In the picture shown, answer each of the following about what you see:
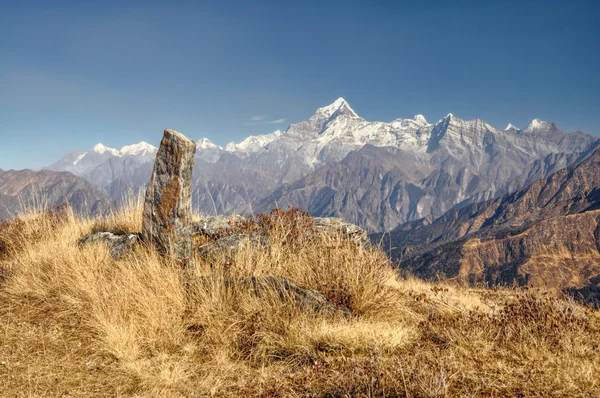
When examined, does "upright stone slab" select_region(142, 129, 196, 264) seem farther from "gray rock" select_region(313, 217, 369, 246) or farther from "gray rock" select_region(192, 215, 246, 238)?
"gray rock" select_region(313, 217, 369, 246)

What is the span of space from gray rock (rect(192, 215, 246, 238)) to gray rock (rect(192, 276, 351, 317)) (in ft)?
12.5

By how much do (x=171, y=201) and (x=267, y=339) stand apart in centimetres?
421

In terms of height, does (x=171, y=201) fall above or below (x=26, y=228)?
above

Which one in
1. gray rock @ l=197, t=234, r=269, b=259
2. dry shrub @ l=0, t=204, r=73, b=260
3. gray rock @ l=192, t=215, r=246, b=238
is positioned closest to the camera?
gray rock @ l=197, t=234, r=269, b=259

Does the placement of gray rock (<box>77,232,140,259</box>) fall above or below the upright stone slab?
below

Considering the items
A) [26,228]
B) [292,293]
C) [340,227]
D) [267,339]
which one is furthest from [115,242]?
[340,227]

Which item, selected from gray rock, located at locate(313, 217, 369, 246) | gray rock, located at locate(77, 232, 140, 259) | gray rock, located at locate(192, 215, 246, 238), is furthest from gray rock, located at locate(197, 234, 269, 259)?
gray rock, located at locate(313, 217, 369, 246)

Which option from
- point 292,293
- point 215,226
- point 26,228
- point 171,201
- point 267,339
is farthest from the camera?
point 26,228

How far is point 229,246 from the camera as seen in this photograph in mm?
7785

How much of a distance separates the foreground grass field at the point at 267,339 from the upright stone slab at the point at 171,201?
0.65 m

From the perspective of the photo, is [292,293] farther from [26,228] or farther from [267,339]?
[26,228]

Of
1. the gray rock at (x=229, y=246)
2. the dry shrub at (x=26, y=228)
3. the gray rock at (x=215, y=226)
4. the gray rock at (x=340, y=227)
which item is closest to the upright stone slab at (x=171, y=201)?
the gray rock at (x=229, y=246)

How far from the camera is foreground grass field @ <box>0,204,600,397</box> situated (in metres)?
3.61

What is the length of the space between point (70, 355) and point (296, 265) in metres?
3.78
